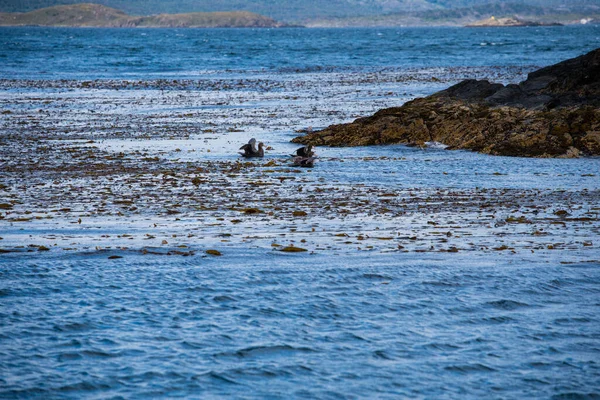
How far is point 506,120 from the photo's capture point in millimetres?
24078

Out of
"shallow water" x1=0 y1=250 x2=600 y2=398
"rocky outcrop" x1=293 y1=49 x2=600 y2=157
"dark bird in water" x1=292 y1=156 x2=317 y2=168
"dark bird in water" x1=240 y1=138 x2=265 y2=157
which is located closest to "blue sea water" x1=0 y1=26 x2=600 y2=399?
"shallow water" x1=0 y1=250 x2=600 y2=398

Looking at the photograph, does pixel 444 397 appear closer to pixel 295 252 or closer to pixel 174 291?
pixel 174 291

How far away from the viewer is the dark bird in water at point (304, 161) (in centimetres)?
1991

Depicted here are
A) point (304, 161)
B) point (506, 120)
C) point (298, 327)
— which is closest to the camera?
point (298, 327)

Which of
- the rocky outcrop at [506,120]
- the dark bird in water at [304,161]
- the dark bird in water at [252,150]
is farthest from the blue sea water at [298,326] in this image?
the rocky outcrop at [506,120]

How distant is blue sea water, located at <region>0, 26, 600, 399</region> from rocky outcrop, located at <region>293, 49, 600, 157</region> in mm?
11808

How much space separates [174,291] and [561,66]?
22359 mm

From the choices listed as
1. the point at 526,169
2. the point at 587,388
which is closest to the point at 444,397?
the point at 587,388

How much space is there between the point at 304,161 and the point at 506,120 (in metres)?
7.51

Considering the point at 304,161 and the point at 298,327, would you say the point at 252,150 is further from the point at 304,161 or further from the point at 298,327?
the point at 298,327

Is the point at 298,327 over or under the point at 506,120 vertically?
under

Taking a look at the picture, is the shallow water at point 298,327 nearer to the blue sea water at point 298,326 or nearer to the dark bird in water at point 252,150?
the blue sea water at point 298,326

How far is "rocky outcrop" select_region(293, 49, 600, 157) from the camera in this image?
74.0 feet

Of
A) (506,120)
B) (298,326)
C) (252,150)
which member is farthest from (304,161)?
(298,326)
